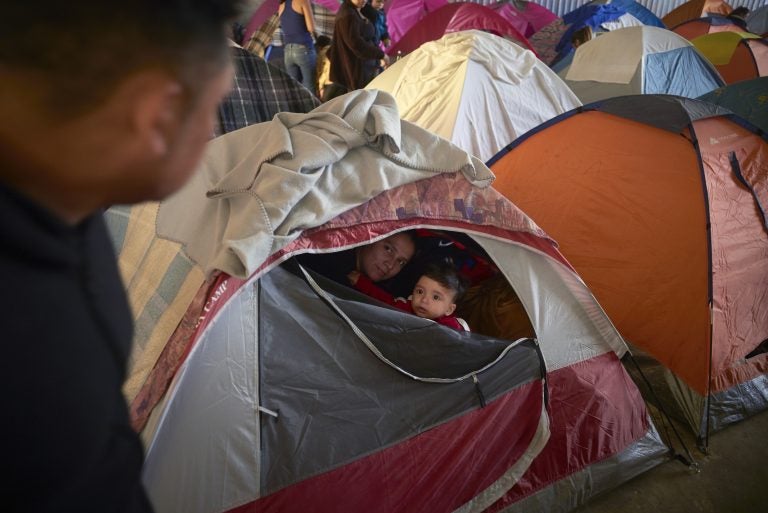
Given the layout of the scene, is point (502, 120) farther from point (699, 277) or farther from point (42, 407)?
point (42, 407)

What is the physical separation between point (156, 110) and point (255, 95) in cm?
205

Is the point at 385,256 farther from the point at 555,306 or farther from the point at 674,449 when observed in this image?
the point at 674,449

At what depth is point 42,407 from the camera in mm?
356

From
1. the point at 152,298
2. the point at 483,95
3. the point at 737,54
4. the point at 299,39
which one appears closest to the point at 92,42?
the point at 152,298

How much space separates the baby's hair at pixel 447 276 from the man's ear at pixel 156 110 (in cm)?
123

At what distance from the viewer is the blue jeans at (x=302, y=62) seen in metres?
3.83

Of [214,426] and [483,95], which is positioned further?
[483,95]

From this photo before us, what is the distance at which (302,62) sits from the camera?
3.86 meters

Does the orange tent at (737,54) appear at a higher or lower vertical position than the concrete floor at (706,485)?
higher

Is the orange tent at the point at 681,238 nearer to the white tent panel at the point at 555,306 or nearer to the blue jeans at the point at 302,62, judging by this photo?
the white tent panel at the point at 555,306

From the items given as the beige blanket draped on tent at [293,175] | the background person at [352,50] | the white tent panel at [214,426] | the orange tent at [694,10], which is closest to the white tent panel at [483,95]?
the background person at [352,50]

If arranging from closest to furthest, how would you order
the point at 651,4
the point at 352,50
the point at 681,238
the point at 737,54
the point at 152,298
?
the point at 152,298, the point at 681,238, the point at 352,50, the point at 737,54, the point at 651,4

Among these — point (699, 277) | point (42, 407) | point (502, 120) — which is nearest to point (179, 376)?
point (42, 407)

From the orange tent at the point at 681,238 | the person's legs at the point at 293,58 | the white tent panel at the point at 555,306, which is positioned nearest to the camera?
the white tent panel at the point at 555,306
